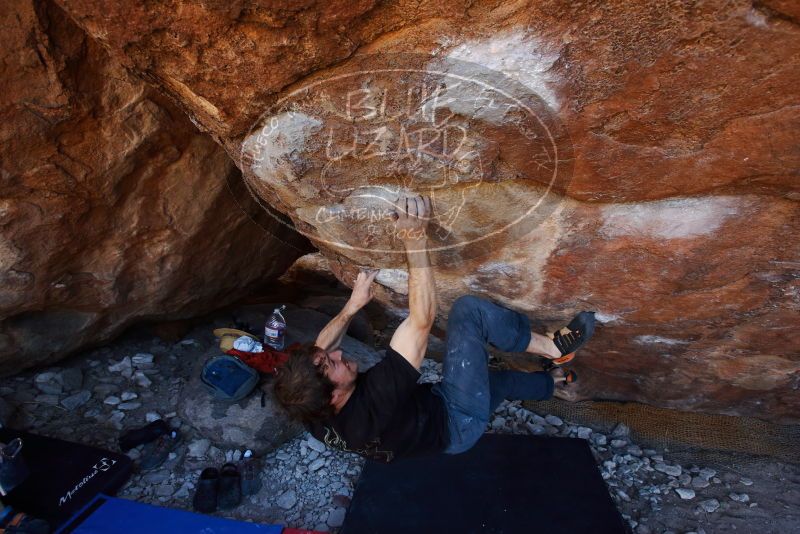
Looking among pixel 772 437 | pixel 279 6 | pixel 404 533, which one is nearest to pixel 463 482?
pixel 404 533

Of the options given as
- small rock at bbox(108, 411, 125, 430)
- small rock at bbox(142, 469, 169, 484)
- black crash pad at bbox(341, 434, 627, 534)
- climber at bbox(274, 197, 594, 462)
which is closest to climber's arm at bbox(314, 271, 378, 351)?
climber at bbox(274, 197, 594, 462)

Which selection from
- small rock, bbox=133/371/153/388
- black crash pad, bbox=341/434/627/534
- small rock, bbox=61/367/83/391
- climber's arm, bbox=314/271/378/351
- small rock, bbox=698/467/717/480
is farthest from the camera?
small rock, bbox=133/371/153/388

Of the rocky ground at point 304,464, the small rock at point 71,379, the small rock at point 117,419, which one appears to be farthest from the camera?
the small rock at point 71,379

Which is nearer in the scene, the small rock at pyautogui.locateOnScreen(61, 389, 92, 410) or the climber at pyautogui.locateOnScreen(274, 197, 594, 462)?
the climber at pyautogui.locateOnScreen(274, 197, 594, 462)

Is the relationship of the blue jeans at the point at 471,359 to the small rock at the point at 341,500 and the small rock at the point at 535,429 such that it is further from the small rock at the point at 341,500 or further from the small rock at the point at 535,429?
the small rock at the point at 535,429

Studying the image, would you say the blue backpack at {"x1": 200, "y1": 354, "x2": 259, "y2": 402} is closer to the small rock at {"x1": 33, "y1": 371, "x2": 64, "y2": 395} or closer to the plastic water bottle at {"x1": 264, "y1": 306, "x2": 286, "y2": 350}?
the plastic water bottle at {"x1": 264, "y1": 306, "x2": 286, "y2": 350}

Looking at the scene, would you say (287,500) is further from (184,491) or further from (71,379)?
(71,379)

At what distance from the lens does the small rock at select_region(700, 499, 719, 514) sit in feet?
8.37

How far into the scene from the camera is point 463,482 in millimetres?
2697

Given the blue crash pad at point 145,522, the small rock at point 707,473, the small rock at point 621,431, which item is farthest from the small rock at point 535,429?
the blue crash pad at point 145,522

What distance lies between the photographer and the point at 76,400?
11.1 feet

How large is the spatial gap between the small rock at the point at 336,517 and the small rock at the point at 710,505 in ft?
5.86

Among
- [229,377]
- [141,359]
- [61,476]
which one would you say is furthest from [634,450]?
[141,359]

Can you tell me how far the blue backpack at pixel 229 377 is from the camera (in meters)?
3.15
